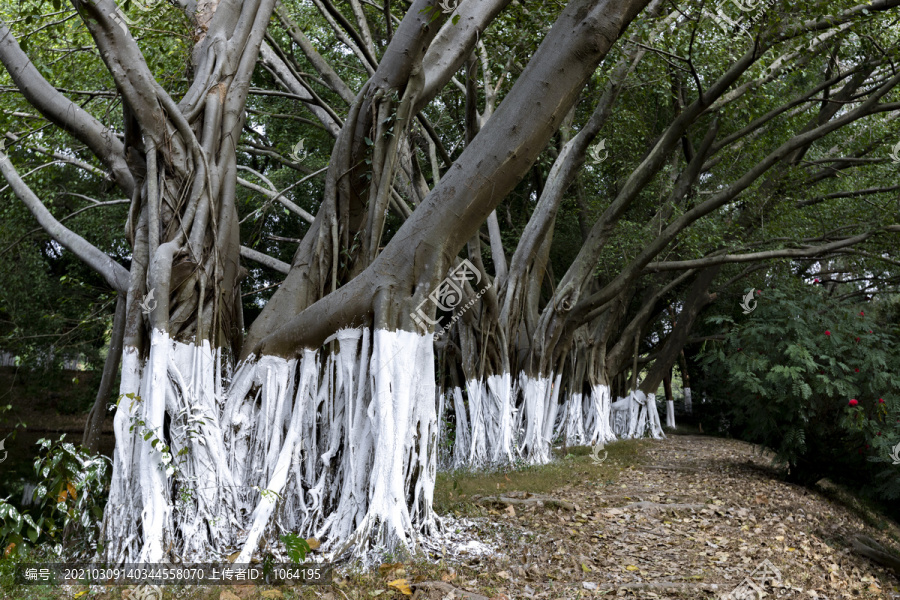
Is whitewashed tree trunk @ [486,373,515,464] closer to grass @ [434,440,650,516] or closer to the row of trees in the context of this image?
grass @ [434,440,650,516]

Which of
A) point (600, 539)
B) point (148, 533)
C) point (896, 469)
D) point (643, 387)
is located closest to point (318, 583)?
point (148, 533)

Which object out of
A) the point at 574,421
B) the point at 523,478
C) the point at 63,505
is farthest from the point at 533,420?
the point at 63,505

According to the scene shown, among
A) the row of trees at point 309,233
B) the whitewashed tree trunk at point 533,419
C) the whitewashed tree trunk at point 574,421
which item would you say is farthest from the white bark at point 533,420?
the whitewashed tree trunk at point 574,421

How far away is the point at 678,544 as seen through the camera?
5.11 metres

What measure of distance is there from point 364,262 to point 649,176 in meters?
4.67

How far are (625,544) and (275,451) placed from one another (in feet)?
9.02

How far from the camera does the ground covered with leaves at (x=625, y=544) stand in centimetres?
373

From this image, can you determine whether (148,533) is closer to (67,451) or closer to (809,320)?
(67,451)

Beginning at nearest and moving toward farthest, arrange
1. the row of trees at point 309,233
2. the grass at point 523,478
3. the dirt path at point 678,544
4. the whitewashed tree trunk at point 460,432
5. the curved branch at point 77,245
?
the dirt path at point 678,544
the row of trees at point 309,233
the curved branch at point 77,245
the grass at point 523,478
the whitewashed tree trunk at point 460,432

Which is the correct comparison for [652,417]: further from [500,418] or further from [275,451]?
[275,451]

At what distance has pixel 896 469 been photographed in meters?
6.97

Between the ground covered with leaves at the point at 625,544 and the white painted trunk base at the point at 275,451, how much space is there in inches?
20.8

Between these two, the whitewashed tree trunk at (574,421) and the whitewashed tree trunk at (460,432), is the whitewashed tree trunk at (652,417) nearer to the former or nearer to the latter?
the whitewashed tree trunk at (574,421)

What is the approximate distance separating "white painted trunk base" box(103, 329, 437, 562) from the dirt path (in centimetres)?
81
